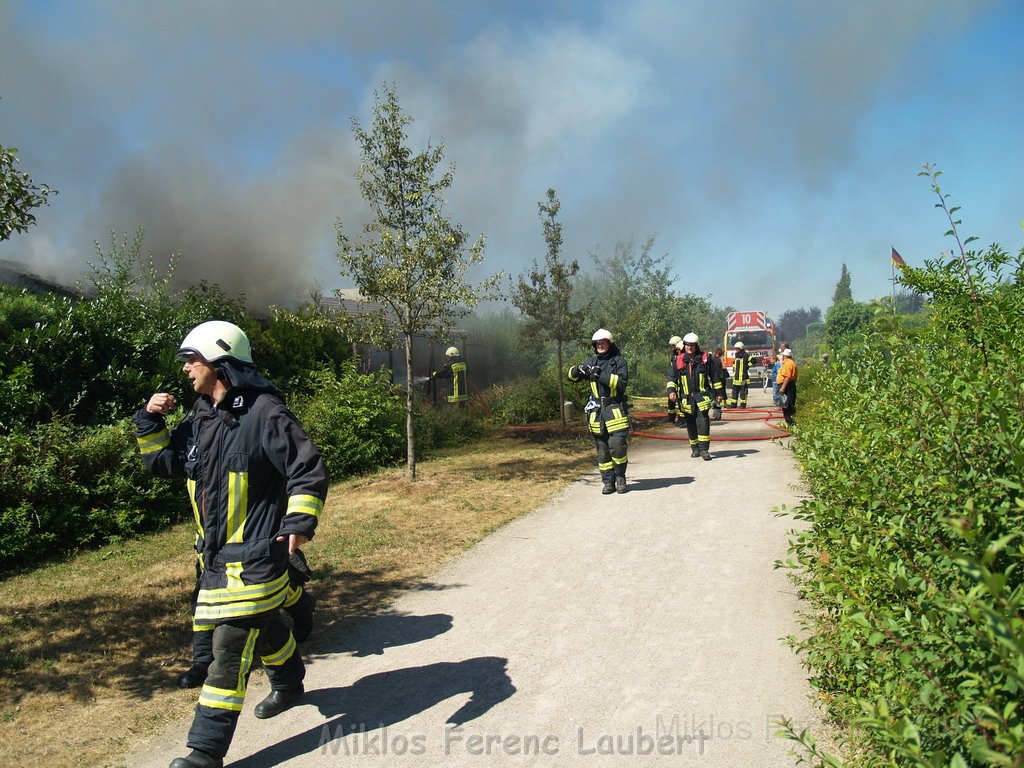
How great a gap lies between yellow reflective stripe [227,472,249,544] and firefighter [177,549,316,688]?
421 millimetres

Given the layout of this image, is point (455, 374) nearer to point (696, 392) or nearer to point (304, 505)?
point (696, 392)

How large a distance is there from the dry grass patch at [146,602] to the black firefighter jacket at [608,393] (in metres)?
1.07

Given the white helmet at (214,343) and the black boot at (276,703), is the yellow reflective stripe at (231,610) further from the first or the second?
the white helmet at (214,343)

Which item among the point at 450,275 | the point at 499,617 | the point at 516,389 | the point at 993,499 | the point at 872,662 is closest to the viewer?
the point at 993,499

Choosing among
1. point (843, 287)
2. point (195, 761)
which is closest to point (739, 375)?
point (195, 761)

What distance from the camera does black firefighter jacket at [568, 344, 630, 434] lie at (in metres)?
8.57

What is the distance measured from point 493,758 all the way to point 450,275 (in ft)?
22.4

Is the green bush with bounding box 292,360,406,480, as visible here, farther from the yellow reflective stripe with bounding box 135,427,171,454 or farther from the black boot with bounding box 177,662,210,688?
the yellow reflective stripe with bounding box 135,427,171,454

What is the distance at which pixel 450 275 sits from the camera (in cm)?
928

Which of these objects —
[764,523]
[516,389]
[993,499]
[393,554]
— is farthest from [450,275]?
[516,389]

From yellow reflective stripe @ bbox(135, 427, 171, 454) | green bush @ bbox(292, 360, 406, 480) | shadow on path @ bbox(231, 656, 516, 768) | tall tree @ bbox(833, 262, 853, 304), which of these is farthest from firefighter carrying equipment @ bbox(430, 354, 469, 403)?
tall tree @ bbox(833, 262, 853, 304)

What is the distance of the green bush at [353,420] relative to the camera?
10328mm

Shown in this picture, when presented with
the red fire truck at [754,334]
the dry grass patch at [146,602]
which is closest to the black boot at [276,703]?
the dry grass patch at [146,602]

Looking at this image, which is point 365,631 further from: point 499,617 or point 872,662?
point 872,662
